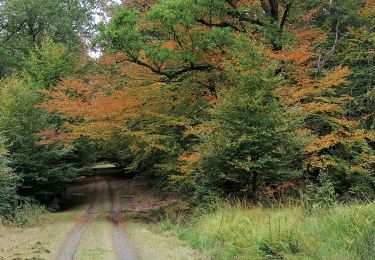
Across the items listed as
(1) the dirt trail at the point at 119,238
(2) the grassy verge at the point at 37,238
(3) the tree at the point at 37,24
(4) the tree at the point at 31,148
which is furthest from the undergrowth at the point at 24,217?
(3) the tree at the point at 37,24

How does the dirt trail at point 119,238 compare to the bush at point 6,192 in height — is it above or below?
below

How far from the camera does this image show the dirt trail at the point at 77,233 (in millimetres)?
11564

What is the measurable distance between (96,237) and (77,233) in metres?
1.69

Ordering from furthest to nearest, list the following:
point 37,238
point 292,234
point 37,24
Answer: point 37,24 < point 37,238 < point 292,234

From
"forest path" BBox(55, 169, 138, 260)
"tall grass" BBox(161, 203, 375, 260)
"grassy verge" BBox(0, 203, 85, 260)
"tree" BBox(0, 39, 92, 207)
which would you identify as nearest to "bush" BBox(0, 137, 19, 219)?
"grassy verge" BBox(0, 203, 85, 260)

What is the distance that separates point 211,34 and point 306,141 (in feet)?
20.7

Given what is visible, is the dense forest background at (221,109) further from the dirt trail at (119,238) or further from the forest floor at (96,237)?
the dirt trail at (119,238)

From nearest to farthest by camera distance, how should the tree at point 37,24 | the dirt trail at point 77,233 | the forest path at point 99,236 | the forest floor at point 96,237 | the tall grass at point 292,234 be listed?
the tall grass at point 292,234, the forest floor at point 96,237, the forest path at point 99,236, the dirt trail at point 77,233, the tree at point 37,24

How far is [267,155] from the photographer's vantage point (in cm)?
1427

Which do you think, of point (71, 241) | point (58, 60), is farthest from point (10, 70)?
point (71, 241)

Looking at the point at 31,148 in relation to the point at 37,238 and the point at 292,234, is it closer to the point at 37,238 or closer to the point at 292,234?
the point at 37,238

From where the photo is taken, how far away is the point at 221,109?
48.5 ft

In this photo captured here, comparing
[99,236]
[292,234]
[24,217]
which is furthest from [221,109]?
[24,217]

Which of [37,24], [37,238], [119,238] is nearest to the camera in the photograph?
[119,238]
